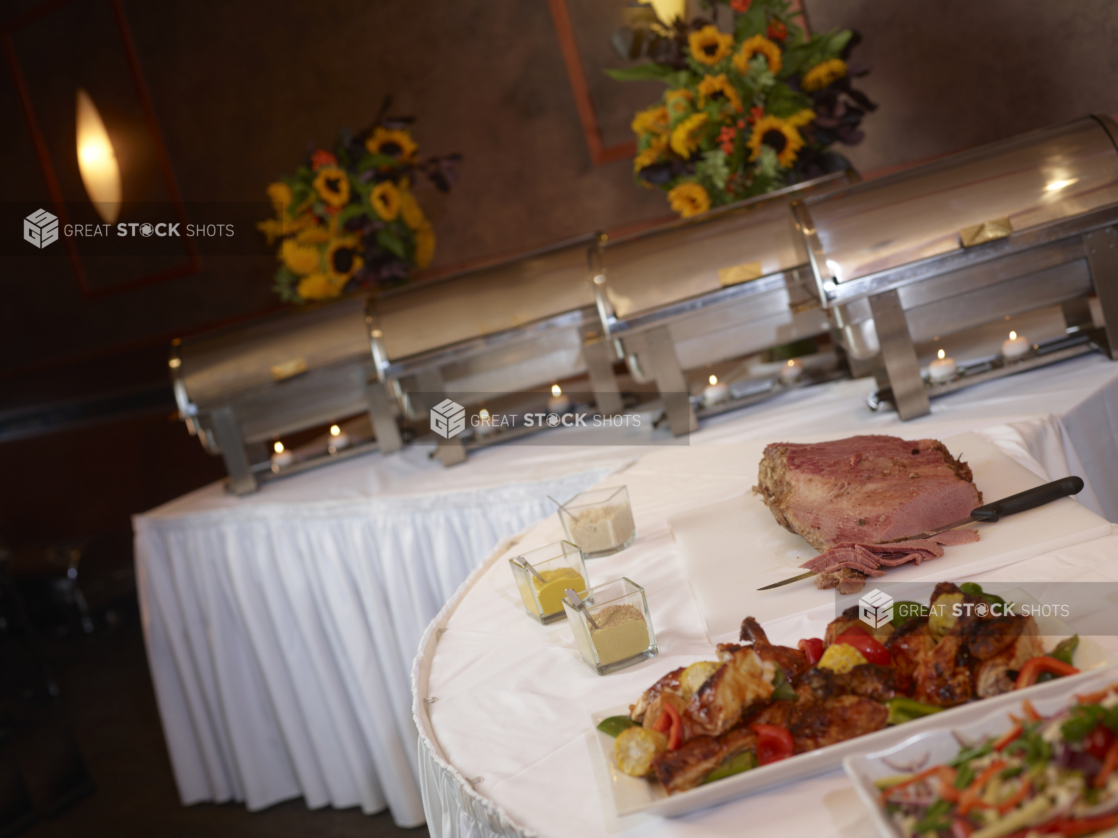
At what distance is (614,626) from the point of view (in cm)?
105

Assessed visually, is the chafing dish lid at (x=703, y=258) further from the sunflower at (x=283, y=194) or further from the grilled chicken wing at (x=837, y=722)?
the grilled chicken wing at (x=837, y=722)

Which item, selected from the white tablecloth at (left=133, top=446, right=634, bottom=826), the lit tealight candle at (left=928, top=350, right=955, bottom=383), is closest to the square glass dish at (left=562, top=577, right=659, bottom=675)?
the white tablecloth at (left=133, top=446, right=634, bottom=826)

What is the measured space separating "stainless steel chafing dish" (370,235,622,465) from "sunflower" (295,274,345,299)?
0.66 m

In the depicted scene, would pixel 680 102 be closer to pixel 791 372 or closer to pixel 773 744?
pixel 791 372

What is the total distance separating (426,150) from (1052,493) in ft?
10.9

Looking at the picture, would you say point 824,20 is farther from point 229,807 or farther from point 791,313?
point 229,807

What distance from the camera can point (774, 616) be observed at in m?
1.09

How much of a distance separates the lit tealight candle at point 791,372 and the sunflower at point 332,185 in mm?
1663

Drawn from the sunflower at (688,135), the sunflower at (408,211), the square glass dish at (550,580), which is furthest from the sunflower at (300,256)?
the square glass dish at (550,580)

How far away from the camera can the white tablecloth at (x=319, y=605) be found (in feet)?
7.68

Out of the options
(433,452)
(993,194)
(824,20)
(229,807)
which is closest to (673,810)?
(993,194)

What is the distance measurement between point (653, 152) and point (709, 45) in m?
0.34

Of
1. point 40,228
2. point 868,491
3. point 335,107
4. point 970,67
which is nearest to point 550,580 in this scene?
point 868,491

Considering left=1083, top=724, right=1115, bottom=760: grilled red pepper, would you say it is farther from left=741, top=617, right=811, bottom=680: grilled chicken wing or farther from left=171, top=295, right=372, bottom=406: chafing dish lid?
left=171, top=295, right=372, bottom=406: chafing dish lid
